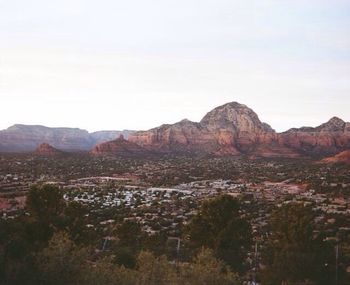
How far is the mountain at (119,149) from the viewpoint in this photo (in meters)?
181

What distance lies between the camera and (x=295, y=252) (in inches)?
784

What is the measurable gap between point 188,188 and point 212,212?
57976 mm

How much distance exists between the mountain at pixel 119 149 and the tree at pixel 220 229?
153 metres

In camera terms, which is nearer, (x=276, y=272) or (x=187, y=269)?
(x=187, y=269)

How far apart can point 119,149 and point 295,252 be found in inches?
6645

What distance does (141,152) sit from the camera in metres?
189

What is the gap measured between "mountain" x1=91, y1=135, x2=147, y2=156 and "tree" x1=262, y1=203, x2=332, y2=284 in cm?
15764

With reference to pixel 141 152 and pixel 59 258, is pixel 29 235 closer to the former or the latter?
pixel 59 258

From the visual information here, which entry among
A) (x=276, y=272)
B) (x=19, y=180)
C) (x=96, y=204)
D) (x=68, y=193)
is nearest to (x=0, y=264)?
(x=276, y=272)

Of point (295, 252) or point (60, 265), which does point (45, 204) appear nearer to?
point (60, 265)

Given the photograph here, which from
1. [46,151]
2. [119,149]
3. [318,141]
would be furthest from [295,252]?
[318,141]

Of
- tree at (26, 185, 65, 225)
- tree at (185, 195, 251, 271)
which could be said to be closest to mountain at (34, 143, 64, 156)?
tree at (26, 185, 65, 225)

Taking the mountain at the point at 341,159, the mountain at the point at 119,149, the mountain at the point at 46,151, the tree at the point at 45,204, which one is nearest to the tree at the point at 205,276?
the tree at the point at 45,204

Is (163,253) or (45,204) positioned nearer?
(163,253)
